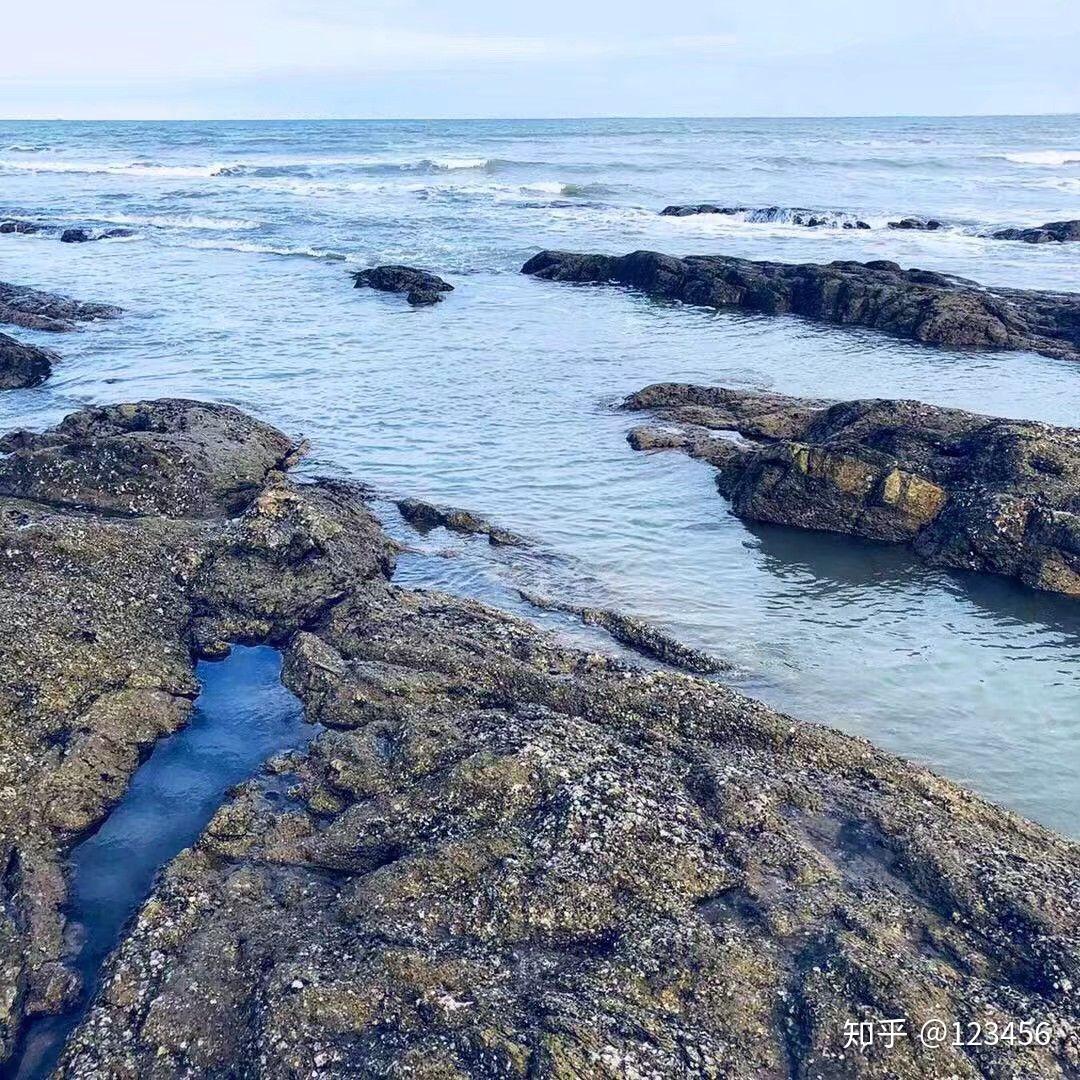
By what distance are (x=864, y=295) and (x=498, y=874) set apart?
2501cm

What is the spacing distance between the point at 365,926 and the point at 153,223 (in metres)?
50.7

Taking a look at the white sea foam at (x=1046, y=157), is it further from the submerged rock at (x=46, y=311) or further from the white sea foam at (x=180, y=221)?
the submerged rock at (x=46, y=311)

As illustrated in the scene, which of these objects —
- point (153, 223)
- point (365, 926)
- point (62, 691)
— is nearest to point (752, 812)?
point (365, 926)

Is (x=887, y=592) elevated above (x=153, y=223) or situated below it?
below

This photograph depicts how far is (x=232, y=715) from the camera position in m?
9.19

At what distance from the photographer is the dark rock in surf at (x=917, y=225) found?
4572cm

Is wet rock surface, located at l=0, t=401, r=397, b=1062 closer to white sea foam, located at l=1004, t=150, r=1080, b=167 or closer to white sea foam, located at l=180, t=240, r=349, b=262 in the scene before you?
white sea foam, located at l=180, t=240, r=349, b=262

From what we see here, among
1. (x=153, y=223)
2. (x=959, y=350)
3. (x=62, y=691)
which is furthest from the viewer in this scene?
(x=153, y=223)

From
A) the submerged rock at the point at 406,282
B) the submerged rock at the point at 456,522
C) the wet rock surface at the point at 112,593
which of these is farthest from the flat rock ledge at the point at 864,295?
the wet rock surface at the point at 112,593

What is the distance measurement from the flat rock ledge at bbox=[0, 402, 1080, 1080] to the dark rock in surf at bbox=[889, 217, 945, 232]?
4283 cm

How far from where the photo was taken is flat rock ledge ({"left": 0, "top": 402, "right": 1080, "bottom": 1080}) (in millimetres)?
5512

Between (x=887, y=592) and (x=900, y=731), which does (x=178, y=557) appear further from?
(x=887, y=592)

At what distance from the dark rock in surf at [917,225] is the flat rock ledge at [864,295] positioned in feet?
53.3

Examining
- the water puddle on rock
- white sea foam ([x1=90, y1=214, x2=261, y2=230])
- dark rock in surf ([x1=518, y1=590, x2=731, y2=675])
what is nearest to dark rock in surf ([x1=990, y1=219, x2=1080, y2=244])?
white sea foam ([x1=90, y1=214, x2=261, y2=230])
